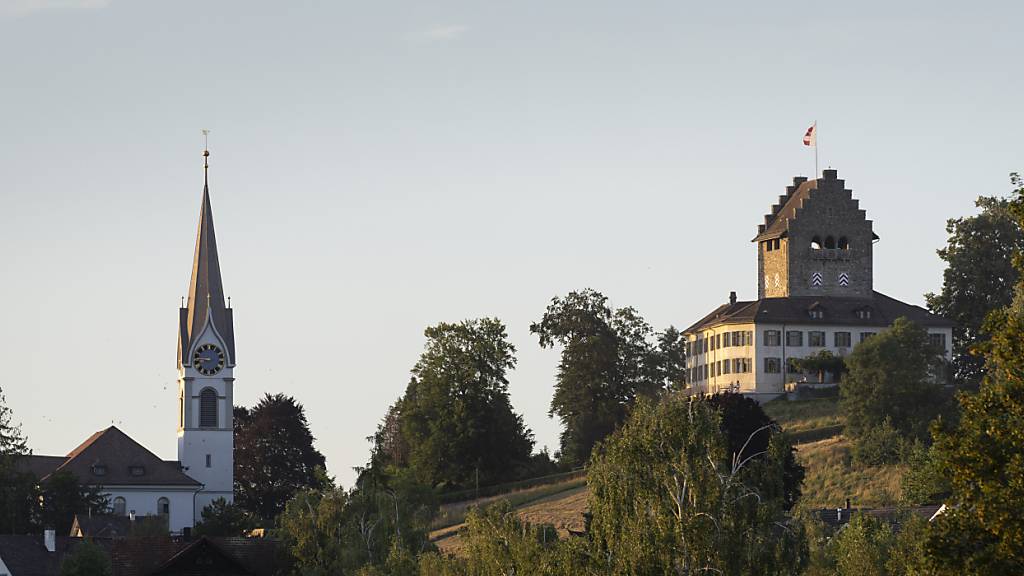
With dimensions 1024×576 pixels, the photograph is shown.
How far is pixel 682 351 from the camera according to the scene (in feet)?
461

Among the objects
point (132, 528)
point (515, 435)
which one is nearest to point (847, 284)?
point (515, 435)

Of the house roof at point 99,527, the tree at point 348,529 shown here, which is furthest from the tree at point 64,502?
the tree at point 348,529

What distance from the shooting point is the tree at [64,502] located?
11844 centimetres

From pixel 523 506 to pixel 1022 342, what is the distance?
257ft

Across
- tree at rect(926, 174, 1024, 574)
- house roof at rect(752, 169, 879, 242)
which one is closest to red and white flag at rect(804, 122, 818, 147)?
house roof at rect(752, 169, 879, 242)

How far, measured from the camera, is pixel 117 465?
139000 millimetres

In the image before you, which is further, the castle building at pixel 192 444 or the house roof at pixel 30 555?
the castle building at pixel 192 444

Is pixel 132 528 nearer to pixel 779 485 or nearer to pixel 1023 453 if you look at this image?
pixel 779 485

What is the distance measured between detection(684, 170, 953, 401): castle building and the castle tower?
59 mm

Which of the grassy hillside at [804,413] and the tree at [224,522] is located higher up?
the grassy hillside at [804,413]

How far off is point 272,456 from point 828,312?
34.5m

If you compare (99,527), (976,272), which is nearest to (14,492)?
(99,527)

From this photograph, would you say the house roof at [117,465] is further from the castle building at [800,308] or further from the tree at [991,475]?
the tree at [991,475]

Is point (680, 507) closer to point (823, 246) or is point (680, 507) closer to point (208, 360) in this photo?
point (823, 246)
